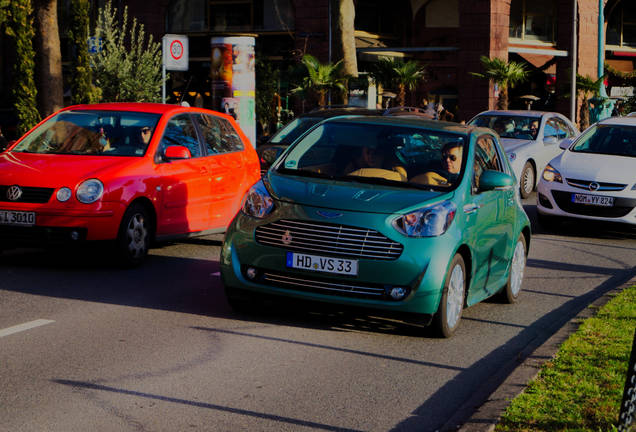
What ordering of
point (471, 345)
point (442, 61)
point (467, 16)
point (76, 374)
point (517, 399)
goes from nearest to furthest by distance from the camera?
point (517, 399), point (76, 374), point (471, 345), point (467, 16), point (442, 61)

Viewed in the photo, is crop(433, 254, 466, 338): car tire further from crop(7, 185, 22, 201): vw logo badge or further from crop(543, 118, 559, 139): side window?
crop(543, 118, 559, 139): side window

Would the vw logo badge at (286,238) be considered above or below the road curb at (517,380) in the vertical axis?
above

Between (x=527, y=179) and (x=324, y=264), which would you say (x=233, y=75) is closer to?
(x=527, y=179)

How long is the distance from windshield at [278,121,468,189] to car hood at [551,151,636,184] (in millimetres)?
6448

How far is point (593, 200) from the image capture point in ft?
46.2

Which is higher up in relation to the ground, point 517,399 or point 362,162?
point 362,162

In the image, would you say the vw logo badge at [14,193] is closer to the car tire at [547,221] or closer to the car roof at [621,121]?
the car tire at [547,221]

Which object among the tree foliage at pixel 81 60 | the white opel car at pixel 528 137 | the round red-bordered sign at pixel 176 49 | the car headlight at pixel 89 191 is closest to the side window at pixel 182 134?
the car headlight at pixel 89 191

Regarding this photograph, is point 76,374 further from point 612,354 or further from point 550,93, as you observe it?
point 550,93

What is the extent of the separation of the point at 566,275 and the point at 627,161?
4.24 metres

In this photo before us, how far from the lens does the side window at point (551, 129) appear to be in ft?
67.7

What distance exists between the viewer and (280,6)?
42.5 m

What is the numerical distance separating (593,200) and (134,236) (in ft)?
22.5

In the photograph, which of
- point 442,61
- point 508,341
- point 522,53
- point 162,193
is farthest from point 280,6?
point 508,341
